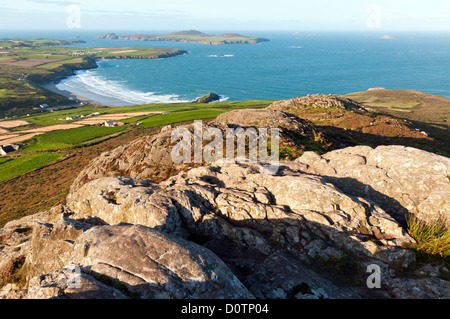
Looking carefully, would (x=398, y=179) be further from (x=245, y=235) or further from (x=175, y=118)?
(x=175, y=118)

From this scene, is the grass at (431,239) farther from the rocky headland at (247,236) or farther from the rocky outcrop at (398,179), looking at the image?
the rocky outcrop at (398,179)

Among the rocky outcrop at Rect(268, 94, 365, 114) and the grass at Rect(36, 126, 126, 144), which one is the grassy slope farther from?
the rocky outcrop at Rect(268, 94, 365, 114)

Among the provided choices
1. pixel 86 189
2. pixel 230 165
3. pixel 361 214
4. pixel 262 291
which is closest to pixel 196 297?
pixel 262 291

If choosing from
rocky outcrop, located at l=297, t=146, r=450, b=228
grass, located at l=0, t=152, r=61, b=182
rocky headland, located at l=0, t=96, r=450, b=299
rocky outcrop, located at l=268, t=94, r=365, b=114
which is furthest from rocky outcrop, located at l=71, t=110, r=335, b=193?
grass, located at l=0, t=152, r=61, b=182

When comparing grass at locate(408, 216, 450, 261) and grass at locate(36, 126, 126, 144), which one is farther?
grass at locate(36, 126, 126, 144)

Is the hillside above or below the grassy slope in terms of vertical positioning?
above

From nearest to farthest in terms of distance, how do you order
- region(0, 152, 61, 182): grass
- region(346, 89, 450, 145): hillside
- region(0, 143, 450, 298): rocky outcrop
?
region(0, 143, 450, 298): rocky outcrop → region(0, 152, 61, 182): grass → region(346, 89, 450, 145): hillside
